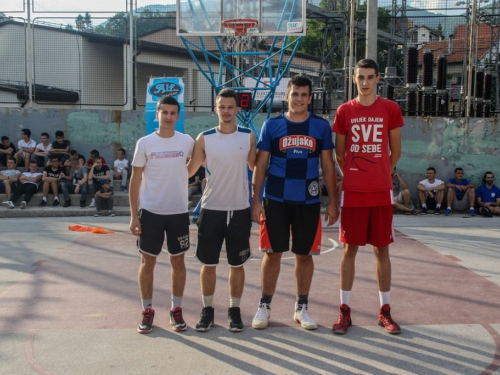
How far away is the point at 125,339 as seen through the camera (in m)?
4.69

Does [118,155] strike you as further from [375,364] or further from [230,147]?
[375,364]

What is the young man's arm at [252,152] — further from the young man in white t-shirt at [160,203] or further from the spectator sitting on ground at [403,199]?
the spectator sitting on ground at [403,199]

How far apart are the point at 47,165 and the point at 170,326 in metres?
9.12

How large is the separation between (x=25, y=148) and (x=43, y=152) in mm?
417

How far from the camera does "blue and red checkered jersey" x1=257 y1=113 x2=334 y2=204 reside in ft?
16.1

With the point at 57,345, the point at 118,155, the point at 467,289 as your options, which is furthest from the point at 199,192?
the point at 57,345

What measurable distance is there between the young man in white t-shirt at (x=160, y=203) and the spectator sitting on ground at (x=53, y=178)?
337 inches

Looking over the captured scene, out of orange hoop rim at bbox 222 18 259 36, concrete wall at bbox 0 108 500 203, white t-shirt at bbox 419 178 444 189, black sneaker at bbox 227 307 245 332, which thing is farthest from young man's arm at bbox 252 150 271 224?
concrete wall at bbox 0 108 500 203

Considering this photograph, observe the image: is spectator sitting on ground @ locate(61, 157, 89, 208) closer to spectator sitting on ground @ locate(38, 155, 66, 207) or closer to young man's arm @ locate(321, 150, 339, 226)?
spectator sitting on ground @ locate(38, 155, 66, 207)

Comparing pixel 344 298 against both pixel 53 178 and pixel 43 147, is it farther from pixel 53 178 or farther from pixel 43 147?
pixel 43 147

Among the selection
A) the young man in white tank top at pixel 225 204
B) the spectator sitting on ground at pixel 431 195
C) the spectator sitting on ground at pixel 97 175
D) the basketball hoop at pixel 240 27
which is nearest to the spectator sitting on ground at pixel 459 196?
the spectator sitting on ground at pixel 431 195

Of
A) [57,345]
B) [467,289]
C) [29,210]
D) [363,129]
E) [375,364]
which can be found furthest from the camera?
[29,210]

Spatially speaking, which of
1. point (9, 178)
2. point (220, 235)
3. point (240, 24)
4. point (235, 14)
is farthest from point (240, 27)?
point (220, 235)

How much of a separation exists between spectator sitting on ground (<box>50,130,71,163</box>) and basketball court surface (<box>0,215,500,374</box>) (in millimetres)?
5369
